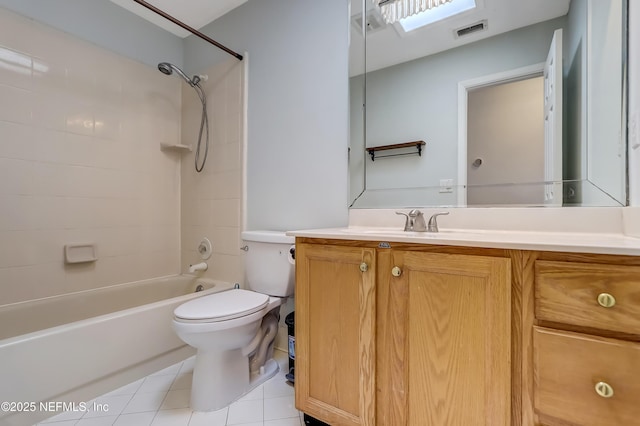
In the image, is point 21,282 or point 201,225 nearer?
point 21,282

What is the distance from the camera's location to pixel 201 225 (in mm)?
2205

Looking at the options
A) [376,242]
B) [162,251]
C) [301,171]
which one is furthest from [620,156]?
[162,251]

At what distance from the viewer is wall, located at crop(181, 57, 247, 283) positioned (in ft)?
6.52

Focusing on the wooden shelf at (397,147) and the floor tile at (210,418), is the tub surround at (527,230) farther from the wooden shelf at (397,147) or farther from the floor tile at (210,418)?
the floor tile at (210,418)

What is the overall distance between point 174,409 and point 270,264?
75cm

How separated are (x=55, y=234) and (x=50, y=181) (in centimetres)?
→ 31

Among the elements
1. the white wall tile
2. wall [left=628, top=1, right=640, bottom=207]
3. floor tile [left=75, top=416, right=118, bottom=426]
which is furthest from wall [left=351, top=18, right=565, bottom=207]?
the white wall tile

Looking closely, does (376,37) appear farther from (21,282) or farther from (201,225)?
(21,282)

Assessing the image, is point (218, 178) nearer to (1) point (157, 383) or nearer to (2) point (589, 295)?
(1) point (157, 383)

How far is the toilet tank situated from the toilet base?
1.15 ft

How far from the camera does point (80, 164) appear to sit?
183 centimetres

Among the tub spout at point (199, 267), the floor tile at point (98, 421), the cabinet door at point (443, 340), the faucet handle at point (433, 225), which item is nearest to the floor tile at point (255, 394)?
the floor tile at point (98, 421)

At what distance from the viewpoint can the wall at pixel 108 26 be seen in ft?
5.57

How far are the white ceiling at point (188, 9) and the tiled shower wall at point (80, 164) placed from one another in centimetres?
36
